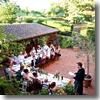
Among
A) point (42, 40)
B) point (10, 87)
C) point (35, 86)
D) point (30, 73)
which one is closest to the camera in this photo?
point (10, 87)

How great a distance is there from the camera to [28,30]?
3.72m

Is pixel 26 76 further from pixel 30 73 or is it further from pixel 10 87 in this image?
pixel 10 87

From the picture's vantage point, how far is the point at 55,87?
3.58 metres

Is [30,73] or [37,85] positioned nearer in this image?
[37,85]

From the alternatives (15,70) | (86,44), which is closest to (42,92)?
(15,70)

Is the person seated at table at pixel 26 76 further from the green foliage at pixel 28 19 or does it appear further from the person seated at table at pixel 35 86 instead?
the green foliage at pixel 28 19

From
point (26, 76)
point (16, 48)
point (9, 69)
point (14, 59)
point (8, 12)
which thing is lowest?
point (26, 76)

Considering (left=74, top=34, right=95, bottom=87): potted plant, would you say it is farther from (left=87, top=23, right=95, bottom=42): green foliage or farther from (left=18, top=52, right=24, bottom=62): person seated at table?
(left=18, top=52, right=24, bottom=62): person seated at table

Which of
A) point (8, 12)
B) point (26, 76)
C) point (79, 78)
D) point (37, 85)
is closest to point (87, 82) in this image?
point (79, 78)

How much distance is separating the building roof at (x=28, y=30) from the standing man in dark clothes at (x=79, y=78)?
3.09 feet

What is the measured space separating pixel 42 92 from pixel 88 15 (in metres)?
1.83

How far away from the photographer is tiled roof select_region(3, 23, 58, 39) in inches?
141

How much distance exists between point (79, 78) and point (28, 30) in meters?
1.47

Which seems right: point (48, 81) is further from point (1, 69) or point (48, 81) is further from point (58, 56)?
point (1, 69)
